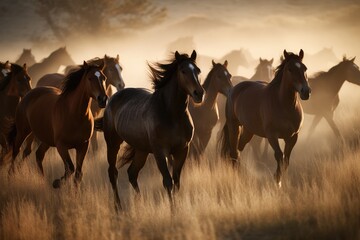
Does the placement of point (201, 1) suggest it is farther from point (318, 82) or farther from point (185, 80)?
point (185, 80)

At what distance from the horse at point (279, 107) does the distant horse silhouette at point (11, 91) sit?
4.56 meters

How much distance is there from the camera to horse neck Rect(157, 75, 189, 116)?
21.6 ft

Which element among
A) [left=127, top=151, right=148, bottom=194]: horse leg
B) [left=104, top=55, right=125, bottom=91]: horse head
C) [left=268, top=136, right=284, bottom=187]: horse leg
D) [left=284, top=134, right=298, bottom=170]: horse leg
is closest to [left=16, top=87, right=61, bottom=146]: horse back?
[left=127, top=151, right=148, bottom=194]: horse leg

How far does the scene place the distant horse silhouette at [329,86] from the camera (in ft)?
42.1

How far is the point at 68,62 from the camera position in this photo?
20.8m

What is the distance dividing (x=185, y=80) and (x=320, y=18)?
2777 inches

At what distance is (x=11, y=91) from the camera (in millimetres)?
10344

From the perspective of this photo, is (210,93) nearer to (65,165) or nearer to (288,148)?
(288,148)

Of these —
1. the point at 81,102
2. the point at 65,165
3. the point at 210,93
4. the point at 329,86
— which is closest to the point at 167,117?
the point at 81,102

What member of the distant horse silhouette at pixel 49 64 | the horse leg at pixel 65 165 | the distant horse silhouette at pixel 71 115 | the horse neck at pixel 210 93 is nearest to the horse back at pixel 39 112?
the distant horse silhouette at pixel 71 115

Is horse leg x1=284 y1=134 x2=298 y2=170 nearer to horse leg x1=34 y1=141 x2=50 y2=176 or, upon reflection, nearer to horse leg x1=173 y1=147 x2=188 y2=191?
horse leg x1=173 y1=147 x2=188 y2=191

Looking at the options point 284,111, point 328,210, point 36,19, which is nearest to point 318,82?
point 284,111

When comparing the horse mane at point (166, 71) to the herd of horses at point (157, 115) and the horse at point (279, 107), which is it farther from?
the horse at point (279, 107)

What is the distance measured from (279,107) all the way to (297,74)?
681mm
